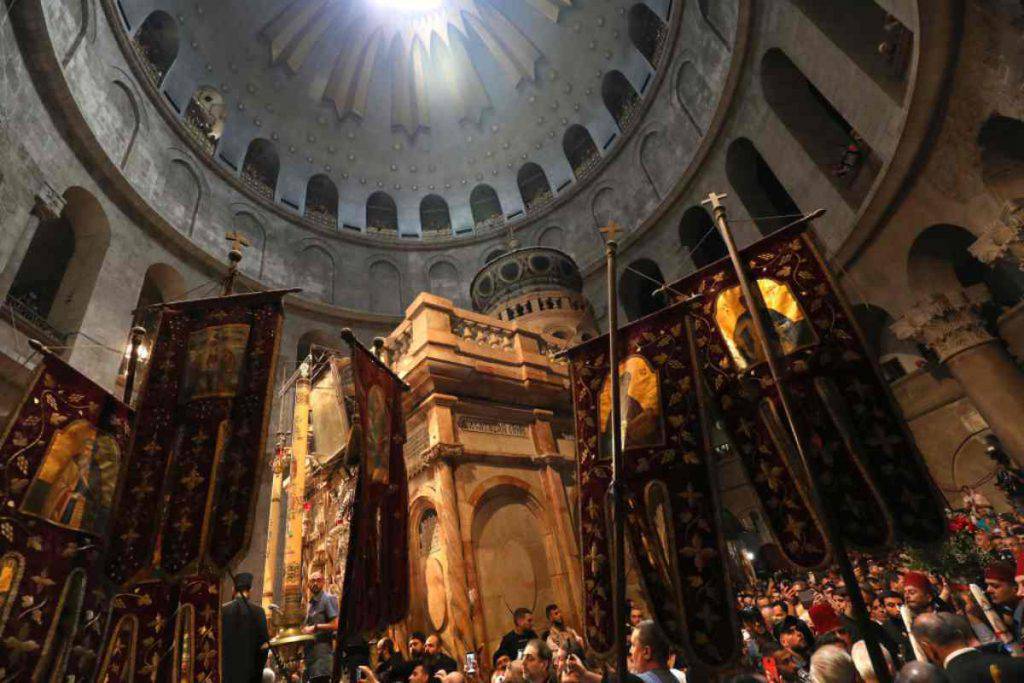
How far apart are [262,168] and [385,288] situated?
746 centimetres

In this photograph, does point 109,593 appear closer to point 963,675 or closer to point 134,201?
point 963,675

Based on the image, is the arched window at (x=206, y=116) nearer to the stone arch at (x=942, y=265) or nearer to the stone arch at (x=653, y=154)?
the stone arch at (x=653, y=154)

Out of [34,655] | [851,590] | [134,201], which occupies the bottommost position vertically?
[851,590]

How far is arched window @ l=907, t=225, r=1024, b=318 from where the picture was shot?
33.6 ft

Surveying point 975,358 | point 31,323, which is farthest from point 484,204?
point 975,358

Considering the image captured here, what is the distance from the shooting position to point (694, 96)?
18359 mm

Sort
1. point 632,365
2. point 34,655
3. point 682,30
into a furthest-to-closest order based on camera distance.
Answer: point 682,30
point 632,365
point 34,655

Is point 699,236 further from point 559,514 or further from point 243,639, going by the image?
point 243,639

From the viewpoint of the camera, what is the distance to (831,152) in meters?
13.6

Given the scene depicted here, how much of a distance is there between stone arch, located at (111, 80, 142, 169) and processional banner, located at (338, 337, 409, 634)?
616 inches

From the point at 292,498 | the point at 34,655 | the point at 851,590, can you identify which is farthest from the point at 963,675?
the point at 292,498

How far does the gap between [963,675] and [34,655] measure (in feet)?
19.9

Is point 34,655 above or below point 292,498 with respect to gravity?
below

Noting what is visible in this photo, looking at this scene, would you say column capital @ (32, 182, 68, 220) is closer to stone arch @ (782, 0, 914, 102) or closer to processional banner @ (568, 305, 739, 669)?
processional banner @ (568, 305, 739, 669)
